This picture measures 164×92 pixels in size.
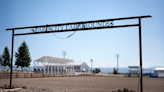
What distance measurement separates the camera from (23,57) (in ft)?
218

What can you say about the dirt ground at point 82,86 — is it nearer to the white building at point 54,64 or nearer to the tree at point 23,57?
the white building at point 54,64

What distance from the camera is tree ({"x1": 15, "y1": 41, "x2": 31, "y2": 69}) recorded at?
6681 centimetres

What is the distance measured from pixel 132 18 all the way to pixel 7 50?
69295 millimetres

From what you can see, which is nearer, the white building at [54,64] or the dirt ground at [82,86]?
the dirt ground at [82,86]

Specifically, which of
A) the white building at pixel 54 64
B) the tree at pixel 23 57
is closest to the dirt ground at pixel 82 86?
the white building at pixel 54 64

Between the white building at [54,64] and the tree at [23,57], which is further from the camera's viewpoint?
the tree at [23,57]

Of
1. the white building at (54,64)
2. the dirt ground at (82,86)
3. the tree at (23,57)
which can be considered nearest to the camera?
the dirt ground at (82,86)

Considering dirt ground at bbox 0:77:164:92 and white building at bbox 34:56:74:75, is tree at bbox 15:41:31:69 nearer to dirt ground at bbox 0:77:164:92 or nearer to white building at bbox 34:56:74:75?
white building at bbox 34:56:74:75

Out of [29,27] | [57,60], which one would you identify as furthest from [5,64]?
[29,27]

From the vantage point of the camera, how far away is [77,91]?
1546cm

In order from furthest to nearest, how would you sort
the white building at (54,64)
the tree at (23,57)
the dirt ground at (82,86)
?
the tree at (23,57)
the white building at (54,64)
the dirt ground at (82,86)

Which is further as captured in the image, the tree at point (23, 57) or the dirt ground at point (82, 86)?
the tree at point (23, 57)

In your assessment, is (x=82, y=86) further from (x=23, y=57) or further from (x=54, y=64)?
(x=23, y=57)

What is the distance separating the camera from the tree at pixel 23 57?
219 feet
